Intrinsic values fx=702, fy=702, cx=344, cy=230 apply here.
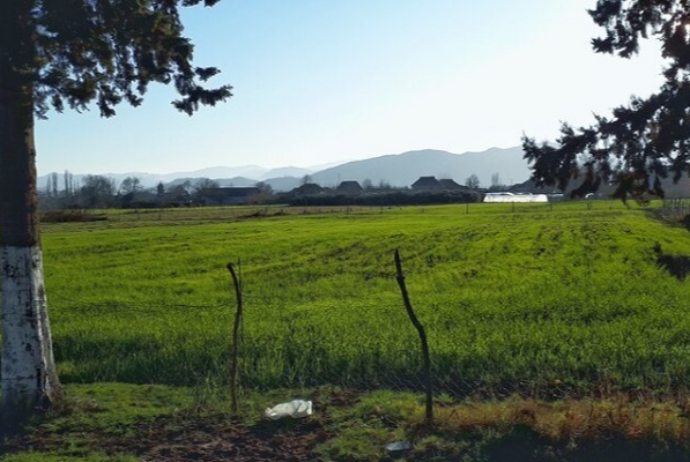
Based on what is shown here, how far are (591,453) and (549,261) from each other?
19374mm

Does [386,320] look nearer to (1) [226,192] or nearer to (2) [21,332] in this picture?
(2) [21,332]

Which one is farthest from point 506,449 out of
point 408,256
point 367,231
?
point 367,231

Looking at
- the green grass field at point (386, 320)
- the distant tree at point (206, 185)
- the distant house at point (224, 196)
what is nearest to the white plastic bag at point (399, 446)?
the green grass field at point (386, 320)

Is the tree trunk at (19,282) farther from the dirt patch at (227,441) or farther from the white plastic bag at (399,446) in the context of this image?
the white plastic bag at (399,446)

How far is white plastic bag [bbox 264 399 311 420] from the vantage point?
23.1 feet

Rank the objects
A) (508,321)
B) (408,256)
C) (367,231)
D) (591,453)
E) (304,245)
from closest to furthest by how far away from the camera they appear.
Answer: (591,453) < (508,321) < (408,256) < (304,245) < (367,231)

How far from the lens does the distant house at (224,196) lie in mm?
122812

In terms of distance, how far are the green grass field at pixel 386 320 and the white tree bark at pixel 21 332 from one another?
227cm

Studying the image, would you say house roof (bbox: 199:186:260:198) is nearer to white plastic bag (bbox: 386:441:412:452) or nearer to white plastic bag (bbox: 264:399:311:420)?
white plastic bag (bbox: 264:399:311:420)

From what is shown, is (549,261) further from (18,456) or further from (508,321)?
(18,456)

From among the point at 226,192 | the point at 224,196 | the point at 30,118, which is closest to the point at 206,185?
the point at 226,192

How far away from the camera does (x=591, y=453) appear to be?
5.89 meters

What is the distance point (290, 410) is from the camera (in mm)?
7109

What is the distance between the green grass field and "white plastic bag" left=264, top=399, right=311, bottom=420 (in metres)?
1.53
